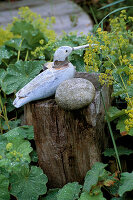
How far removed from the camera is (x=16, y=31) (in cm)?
328

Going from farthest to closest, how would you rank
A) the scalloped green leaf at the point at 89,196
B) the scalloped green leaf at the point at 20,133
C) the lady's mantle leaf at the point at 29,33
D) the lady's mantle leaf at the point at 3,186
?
the lady's mantle leaf at the point at 29,33 < the scalloped green leaf at the point at 20,133 < the lady's mantle leaf at the point at 3,186 < the scalloped green leaf at the point at 89,196

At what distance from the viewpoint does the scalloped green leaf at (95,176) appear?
181 centimetres

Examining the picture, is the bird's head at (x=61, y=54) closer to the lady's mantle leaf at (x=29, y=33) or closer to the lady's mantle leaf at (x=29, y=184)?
the lady's mantle leaf at (x=29, y=184)

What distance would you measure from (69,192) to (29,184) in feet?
0.88

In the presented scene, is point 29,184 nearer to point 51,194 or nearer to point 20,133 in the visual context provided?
point 51,194

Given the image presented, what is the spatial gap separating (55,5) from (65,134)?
14.0ft

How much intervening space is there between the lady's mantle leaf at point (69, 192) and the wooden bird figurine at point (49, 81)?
55 centimetres

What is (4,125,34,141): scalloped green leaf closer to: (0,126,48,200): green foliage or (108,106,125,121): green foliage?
(0,126,48,200): green foliage

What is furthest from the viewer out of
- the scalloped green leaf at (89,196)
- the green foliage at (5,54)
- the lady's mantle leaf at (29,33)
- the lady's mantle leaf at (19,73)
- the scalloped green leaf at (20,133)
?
the lady's mantle leaf at (29,33)

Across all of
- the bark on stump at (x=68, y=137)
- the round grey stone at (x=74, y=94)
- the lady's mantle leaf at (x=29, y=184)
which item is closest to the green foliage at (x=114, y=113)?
the bark on stump at (x=68, y=137)

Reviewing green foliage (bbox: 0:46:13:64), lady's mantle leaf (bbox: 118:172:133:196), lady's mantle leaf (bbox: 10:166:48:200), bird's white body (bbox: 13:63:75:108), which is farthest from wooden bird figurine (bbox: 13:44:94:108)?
green foliage (bbox: 0:46:13:64)

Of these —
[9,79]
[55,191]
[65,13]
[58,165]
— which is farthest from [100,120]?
[65,13]

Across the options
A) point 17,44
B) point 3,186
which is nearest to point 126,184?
point 3,186

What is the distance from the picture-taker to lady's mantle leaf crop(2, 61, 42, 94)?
2.51m
